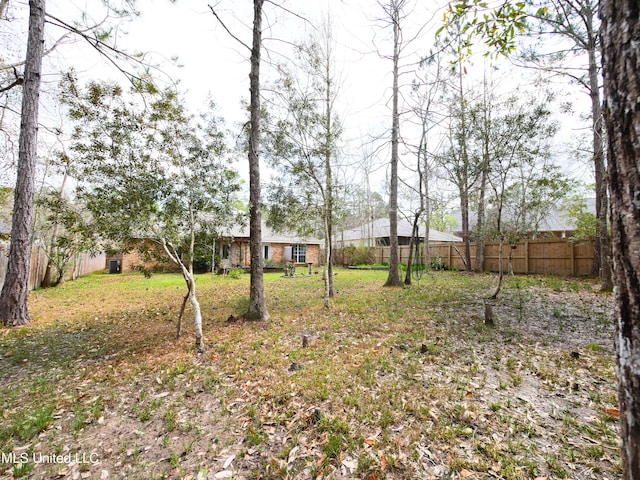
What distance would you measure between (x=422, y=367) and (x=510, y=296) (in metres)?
6.76

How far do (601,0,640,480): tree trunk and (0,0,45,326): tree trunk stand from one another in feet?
31.2

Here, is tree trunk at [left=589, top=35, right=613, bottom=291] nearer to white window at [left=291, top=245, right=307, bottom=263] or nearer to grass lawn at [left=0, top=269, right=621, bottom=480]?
grass lawn at [left=0, top=269, right=621, bottom=480]

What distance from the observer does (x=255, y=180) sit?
21.2 ft

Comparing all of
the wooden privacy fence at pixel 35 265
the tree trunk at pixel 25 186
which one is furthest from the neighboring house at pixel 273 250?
the tree trunk at pixel 25 186

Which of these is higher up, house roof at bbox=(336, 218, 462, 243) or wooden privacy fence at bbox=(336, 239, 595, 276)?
house roof at bbox=(336, 218, 462, 243)

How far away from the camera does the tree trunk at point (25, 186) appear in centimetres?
635

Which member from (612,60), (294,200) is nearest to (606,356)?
(612,60)

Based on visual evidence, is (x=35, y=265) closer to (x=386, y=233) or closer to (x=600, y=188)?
(x=600, y=188)

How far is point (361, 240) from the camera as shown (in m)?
26.0

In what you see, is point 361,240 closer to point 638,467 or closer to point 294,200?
point 294,200

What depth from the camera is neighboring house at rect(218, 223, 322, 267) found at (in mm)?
→ 21209

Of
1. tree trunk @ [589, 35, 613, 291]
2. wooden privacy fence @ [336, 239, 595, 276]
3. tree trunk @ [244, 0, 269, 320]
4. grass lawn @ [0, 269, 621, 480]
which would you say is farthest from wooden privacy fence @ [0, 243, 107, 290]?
wooden privacy fence @ [336, 239, 595, 276]

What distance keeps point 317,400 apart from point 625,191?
327 centimetres

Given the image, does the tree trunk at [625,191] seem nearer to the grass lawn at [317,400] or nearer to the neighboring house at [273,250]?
the grass lawn at [317,400]
